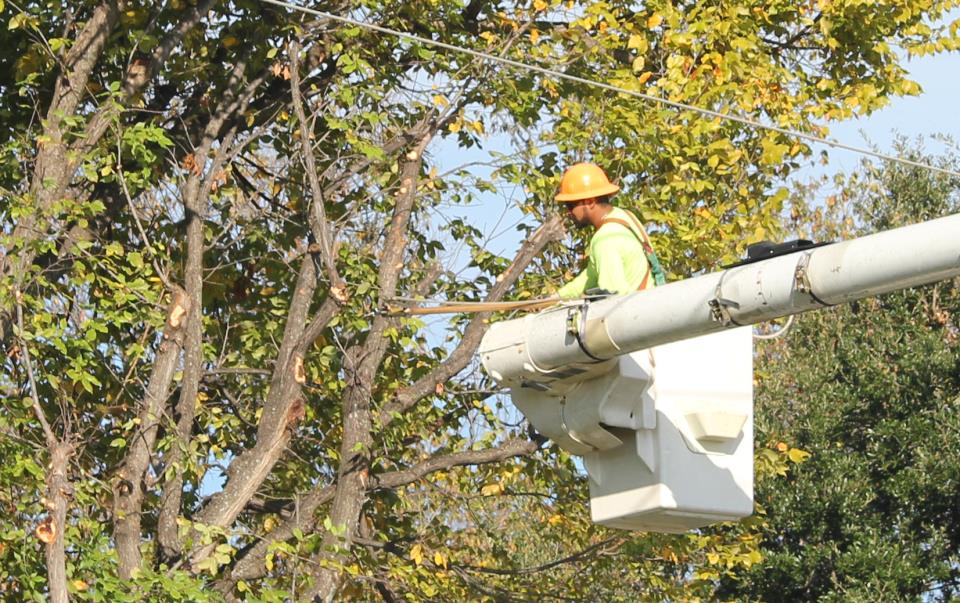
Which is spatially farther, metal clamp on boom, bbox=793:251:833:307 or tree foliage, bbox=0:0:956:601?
tree foliage, bbox=0:0:956:601

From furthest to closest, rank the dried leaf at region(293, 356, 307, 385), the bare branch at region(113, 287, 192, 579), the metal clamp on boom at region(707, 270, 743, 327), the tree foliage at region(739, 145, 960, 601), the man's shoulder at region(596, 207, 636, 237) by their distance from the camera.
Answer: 1. the tree foliage at region(739, 145, 960, 601)
2. the dried leaf at region(293, 356, 307, 385)
3. the bare branch at region(113, 287, 192, 579)
4. the man's shoulder at region(596, 207, 636, 237)
5. the metal clamp on boom at region(707, 270, 743, 327)

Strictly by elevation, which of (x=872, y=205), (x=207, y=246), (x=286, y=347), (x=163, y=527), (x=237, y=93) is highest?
(x=872, y=205)

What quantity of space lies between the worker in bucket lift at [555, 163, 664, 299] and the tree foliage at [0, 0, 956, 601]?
3.70 meters

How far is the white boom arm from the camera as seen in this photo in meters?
6.39

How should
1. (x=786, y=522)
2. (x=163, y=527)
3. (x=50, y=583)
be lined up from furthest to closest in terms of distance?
(x=786, y=522), (x=163, y=527), (x=50, y=583)

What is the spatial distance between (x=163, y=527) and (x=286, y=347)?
1.49 meters

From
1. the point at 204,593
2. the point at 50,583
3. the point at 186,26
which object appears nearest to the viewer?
the point at 50,583

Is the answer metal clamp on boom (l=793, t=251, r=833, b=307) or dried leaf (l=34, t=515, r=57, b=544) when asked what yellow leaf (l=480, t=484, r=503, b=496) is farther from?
metal clamp on boom (l=793, t=251, r=833, b=307)

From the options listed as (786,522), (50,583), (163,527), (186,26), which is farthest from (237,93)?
(786,522)

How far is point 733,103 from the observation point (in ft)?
47.8

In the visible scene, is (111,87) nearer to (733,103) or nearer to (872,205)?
(733,103)

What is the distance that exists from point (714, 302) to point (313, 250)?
6806 mm

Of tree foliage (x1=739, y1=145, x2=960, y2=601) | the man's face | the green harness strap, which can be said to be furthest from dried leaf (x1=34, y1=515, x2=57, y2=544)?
tree foliage (x1=739, y1=145, x2=960, y2=601)

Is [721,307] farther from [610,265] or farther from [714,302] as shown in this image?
[610,265]
